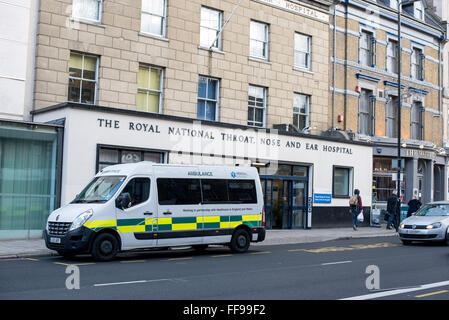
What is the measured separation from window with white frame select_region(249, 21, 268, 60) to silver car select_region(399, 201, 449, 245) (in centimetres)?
1014

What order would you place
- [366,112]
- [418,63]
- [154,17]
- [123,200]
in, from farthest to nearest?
[418,63] < [366,112] < [154,17] < [123,200]

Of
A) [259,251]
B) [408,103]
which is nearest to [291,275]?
[259,251]

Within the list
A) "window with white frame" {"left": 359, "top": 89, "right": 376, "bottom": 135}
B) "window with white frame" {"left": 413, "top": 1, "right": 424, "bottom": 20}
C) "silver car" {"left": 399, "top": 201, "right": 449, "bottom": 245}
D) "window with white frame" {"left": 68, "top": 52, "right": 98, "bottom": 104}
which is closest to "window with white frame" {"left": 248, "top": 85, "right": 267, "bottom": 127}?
"window with white frame" {"left": 359, "top": 89, "right": 376, "bottom": 135}

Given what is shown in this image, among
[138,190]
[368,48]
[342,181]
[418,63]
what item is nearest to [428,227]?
[342,181]

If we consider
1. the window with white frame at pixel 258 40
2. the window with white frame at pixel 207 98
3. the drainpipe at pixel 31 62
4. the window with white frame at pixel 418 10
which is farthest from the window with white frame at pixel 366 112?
the drainpipe at pixel 31 62

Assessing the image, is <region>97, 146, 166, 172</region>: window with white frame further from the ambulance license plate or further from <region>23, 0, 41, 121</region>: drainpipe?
the ambulance license plate

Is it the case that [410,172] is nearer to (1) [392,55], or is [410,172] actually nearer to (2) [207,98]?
(1) [392,55]

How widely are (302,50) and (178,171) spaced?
14125 millimetres

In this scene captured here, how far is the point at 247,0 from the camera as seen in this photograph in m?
24.2

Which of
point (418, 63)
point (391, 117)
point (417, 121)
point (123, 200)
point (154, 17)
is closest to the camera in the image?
point (123, 200)

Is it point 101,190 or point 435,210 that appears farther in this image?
point 435,210

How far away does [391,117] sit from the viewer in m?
31.2

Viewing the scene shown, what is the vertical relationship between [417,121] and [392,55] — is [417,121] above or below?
below
